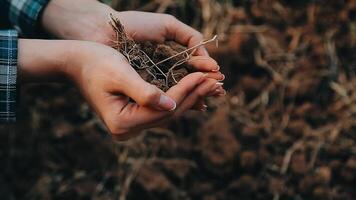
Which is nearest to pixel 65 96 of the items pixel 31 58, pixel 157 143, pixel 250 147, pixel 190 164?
pixel 157 143

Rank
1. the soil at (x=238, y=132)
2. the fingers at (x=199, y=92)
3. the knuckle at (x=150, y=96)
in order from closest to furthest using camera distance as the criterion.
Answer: the knuckle at (x=150, y=96)
the fingers at (x=199, y=92)
the soil at (x=238, y=132)

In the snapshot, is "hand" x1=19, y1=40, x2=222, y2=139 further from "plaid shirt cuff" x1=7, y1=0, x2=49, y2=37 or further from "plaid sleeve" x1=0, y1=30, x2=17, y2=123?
"plaid shirt cuff" x1=7, y1=0, x2=49, y2=37

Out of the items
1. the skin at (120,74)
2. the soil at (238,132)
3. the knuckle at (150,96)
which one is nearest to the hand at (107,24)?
the skin at (120,74)

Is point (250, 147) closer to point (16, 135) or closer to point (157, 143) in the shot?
point (157, 143)

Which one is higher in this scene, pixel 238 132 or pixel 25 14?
pixel 25 14

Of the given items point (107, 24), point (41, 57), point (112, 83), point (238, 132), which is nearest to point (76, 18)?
point (107, 24)

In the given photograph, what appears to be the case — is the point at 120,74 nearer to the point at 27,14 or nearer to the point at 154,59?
the point at 154,59

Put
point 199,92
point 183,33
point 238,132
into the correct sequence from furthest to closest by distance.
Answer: point 238,132 < point 183,33 < point 199,92

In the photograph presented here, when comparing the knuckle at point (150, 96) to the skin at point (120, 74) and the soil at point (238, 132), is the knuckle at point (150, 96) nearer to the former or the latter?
the skin at point (120, 74)
